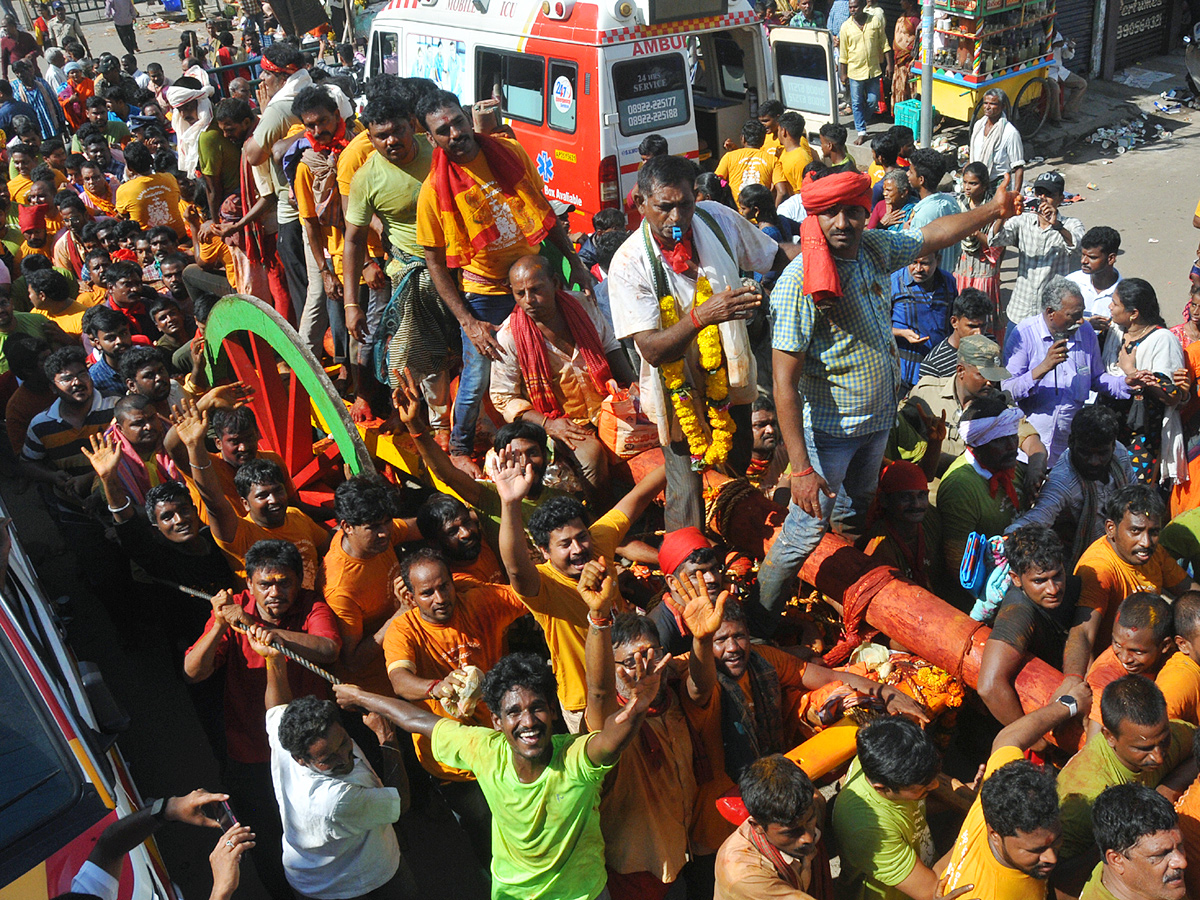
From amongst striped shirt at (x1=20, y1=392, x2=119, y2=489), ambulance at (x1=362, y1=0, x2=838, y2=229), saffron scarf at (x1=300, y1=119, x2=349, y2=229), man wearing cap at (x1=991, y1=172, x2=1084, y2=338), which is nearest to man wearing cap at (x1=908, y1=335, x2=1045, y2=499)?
man wearing cap at (x1=991, y1=172, x2=1084, y2=338)

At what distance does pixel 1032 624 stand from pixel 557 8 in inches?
271

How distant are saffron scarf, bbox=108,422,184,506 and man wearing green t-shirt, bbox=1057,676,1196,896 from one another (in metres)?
4.00

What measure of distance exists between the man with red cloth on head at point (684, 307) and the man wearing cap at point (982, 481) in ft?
3.72

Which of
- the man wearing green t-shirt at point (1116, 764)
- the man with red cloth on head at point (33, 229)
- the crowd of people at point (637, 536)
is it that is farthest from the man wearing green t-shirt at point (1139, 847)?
the man with red cloth on head at point (33, 229)

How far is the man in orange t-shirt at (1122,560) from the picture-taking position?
3967 mm

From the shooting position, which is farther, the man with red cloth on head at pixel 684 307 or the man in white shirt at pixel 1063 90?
the man in white shirt at pixel 1063 90

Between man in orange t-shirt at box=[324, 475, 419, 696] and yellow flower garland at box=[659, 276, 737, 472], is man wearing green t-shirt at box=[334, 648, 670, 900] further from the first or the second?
yellow flower garland at box=[659, 276, 737, 472]

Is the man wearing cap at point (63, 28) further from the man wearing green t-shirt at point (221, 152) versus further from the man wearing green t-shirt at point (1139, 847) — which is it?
the man wearing green t-shirt at point (1139, 847)

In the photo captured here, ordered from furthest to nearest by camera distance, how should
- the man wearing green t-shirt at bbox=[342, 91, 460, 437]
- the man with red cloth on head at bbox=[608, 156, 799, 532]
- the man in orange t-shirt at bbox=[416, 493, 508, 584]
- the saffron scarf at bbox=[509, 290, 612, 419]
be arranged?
the man wearing green t-shirt at bbox=[342, 91, 460, 437] → the saffron scarf at bbox=[509, 290, 612, 419] → the man in orange t-shirt at bbox=[416, 493, 508, 584] → the man with red cloth on head at bbox=[608, 156, 799, 532]

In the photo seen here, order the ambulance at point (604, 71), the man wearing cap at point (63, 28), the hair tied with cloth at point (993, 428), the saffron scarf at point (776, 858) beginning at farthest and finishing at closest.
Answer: the man wearing cap at point (63, 28) → the ambulance at point (604, 71) → the hair tied with cloth at point (993, 428) → the saffron scarf at point (776, 858)

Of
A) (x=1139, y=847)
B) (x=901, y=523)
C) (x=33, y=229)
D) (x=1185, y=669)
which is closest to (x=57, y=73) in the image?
(x=33, y=229)

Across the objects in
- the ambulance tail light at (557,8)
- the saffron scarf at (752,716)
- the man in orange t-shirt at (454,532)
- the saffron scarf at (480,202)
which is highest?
the ambulance tail light at (557,8)

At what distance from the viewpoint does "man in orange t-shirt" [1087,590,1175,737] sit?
3.59 metres

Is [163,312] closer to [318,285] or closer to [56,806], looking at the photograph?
[318,285]
